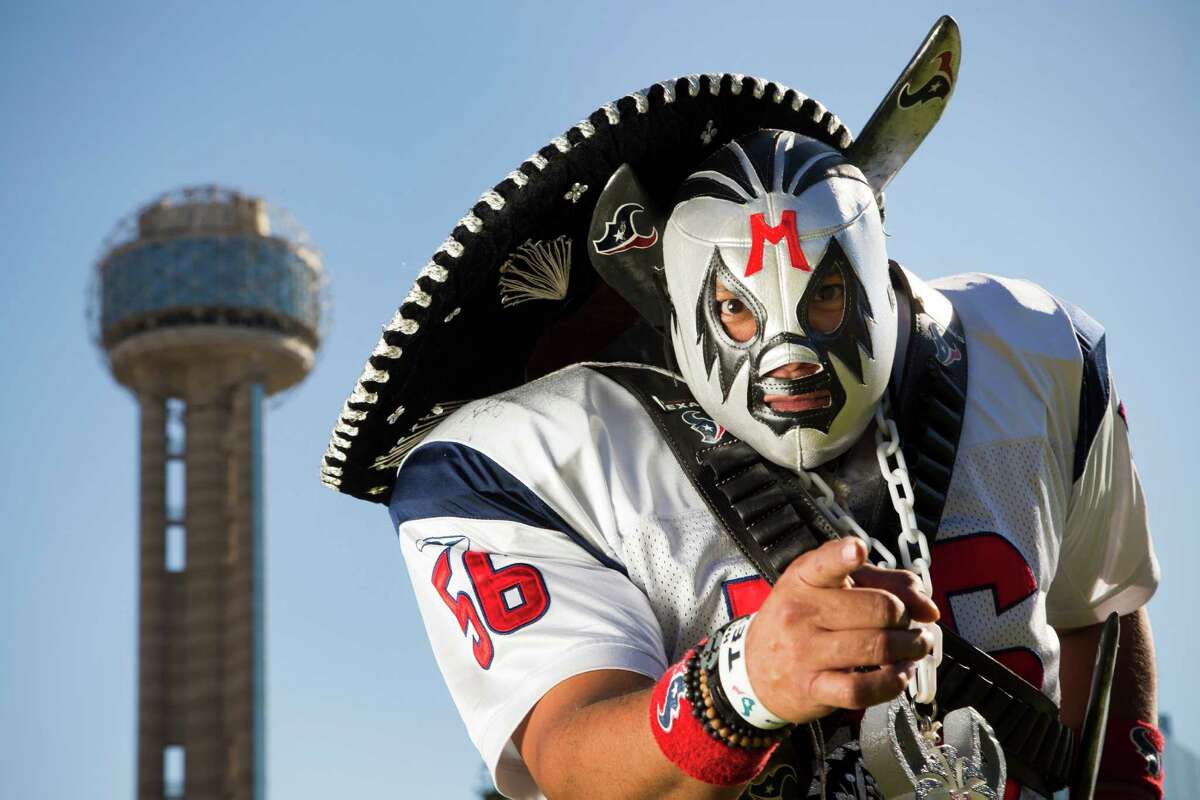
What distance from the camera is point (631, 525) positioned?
2.94 m

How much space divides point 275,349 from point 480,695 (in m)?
61.4

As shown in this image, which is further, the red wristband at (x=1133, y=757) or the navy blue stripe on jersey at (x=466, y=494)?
the red wristband at (x=1133, y=757)

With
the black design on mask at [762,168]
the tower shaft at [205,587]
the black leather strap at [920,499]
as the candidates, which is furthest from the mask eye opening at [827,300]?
the tower shaft at [205,587]

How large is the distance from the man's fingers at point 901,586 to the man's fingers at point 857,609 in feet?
0.11

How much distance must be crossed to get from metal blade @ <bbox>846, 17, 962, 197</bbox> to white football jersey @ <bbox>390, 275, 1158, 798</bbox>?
0.29 metres

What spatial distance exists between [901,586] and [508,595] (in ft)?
3.06

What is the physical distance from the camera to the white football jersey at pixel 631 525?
9.26ft

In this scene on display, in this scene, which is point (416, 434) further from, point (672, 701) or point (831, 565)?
point (831, 565)

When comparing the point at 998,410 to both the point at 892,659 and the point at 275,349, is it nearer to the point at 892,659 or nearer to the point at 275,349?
the point at 892,659

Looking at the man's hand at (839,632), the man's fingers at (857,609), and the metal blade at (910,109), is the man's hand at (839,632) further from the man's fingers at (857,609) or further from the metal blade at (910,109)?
the metal blade at (910,109)

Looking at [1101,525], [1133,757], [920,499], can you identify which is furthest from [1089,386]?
[1133,757]

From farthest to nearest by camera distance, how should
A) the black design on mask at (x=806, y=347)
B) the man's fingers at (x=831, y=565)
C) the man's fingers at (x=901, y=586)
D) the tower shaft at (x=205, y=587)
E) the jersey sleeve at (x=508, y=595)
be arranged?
1. the tower shaft at (x=205, y=587)
2. the black design on mask at (x=806, y=347)
3. the jersey sleeve at (x=508, y=595)
4. the man's fingers at (x=901, y=586)
5. the man's fingers at (x=831, y=565)

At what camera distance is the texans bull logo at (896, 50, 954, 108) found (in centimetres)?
316

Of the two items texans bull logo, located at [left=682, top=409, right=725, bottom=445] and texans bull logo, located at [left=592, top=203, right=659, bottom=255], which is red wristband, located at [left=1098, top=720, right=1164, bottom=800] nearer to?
texans bull logo, located at [left=682, top=409, right=725, bottom=445]
